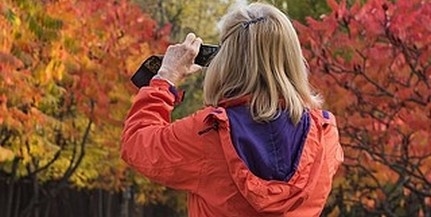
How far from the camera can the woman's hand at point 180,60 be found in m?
2.77

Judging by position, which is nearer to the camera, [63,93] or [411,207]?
[63,93]

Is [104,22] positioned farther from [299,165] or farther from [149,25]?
[299,165]

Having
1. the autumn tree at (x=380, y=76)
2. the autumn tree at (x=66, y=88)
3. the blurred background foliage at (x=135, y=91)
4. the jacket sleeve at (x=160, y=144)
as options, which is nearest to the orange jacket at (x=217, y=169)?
the jacket sleeve at (x=160, y=144)

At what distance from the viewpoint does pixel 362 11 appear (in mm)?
9180

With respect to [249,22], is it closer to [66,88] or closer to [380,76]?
[380,76]

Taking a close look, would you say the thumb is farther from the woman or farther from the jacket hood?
the jacket hood

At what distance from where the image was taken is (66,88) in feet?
50.3

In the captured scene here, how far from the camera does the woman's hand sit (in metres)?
2.77

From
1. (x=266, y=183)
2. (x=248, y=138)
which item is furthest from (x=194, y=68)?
(x=266, y=183)

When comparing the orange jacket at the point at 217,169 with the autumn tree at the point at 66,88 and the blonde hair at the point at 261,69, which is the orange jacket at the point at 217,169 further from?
the autumn tree at the point at 66,88

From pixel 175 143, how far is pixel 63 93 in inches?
509

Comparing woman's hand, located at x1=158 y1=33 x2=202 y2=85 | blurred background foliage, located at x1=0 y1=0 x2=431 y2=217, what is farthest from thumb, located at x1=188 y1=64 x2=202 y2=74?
blurred background foliage, located at x1=0 y1=0 x2=431 y2=217

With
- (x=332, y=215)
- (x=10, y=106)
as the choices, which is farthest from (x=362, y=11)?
(x=332, y=215)

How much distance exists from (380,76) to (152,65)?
277 inches
